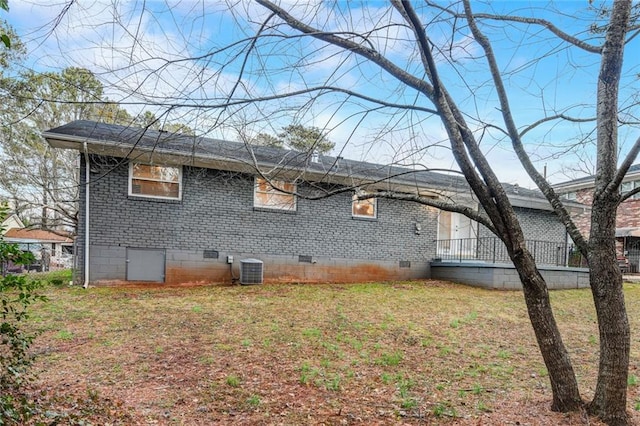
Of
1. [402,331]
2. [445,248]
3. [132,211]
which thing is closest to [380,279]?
[445,248]

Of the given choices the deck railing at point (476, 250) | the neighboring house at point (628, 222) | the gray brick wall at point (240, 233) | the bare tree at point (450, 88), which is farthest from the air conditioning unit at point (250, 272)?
the neighboring house at point (628, 222)

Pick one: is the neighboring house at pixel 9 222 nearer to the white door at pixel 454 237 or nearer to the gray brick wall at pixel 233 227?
the gray brick wall at pixel 233 227

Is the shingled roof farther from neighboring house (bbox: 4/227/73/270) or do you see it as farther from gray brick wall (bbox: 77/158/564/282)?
neighboring house (bbox: 4/227/73/270)

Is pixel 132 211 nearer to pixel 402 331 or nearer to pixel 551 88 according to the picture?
pixel 402 331

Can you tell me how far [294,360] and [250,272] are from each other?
19.4 ft

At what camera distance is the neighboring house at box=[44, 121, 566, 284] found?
9.70m

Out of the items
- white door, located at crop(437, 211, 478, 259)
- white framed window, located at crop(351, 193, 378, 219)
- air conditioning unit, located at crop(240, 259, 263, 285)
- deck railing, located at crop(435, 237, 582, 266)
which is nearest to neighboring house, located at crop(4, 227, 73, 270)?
air conditioning unit, located at crop(240, 259, 263, 285)

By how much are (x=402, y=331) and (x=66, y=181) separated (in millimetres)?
15873

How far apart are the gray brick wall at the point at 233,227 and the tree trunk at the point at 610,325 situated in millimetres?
8403

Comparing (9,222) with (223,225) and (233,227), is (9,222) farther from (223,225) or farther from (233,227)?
(233,227)

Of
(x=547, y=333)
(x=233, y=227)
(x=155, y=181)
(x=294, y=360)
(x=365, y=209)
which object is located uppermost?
(x=155, y=181)

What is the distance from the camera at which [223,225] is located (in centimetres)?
1104

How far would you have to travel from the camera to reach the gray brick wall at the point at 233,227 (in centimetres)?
991

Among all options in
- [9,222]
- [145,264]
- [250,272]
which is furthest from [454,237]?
[9,222]
